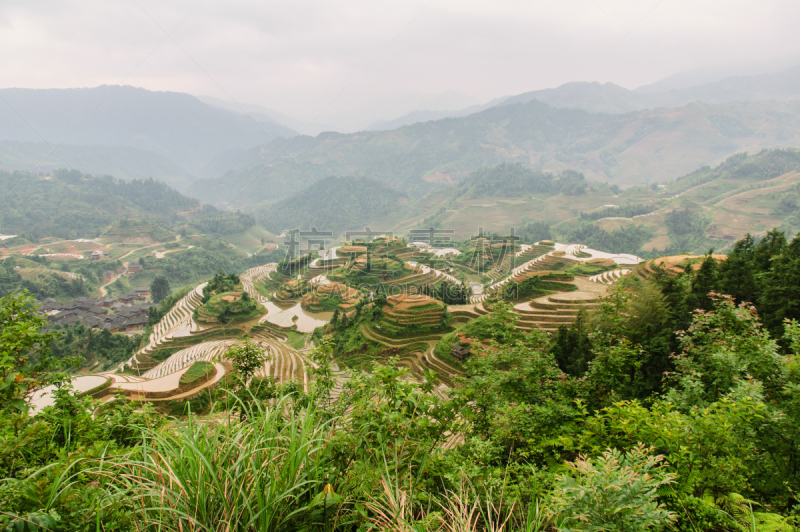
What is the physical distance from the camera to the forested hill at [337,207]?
113 meters

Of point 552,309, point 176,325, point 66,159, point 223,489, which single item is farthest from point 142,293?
point 66,159

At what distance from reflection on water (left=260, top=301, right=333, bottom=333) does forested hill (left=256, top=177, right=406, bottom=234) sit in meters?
80.5

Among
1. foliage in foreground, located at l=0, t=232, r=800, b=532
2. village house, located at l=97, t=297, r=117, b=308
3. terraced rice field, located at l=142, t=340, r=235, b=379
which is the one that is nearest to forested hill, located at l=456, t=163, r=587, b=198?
village house, located at l=97, t=297, r=117, b=308

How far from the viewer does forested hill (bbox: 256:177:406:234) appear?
113312 millimetres

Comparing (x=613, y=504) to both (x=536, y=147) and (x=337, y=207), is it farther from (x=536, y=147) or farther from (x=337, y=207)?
(x=536, y=147)

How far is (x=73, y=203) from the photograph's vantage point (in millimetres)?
80188

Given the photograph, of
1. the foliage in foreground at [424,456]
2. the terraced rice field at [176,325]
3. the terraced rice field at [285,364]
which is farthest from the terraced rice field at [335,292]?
the foliage in foreground at [424,456]

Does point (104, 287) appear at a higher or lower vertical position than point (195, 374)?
lower

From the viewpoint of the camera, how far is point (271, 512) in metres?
1.51

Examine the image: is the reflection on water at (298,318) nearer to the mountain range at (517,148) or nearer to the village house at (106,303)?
the village house at (106,303)

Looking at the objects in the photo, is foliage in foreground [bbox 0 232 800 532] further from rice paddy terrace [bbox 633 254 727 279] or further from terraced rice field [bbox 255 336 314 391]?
terraced rice field [bbox 255 336 314 391]

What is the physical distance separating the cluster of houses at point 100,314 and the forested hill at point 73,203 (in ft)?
145

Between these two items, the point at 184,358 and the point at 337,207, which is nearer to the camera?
the point at 184,358

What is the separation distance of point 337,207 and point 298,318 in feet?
315
